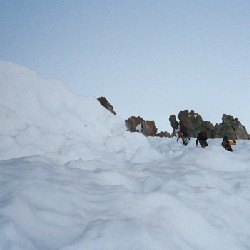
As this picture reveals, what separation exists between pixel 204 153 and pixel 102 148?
553 centimetres

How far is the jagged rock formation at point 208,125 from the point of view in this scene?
55.6 meters

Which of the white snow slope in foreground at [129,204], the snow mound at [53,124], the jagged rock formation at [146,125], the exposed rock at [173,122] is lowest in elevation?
the white snow slope in foreground at [129,204]

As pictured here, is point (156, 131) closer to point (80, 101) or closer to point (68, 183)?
point (80, 101)

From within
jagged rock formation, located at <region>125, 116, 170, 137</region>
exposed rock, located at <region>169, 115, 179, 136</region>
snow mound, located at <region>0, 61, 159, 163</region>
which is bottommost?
snow mound, located at <region>0, 61, 159, 163</region>

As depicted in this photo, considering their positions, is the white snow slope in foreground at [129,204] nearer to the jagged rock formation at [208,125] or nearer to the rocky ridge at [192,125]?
the jagged rock formation at [208,125]

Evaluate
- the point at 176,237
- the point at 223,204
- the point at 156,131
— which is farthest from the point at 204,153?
the point at 156,131

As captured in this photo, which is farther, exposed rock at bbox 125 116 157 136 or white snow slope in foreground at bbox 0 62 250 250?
exposed rock at bbox 125 116 157 136

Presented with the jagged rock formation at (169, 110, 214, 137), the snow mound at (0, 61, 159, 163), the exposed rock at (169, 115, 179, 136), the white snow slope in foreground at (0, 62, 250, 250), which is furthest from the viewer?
the exposed rock at (169, 115, 179, 136)

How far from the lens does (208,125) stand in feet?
232

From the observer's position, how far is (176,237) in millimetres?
2869

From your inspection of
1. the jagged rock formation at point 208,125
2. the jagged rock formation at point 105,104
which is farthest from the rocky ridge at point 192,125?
the jagged rock formation at point 105,104

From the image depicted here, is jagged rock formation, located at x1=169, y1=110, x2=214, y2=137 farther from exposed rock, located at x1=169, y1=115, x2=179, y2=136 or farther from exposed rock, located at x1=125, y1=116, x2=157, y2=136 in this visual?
exposed rock, located at x1=125, y1=116, x2=157, y2=136

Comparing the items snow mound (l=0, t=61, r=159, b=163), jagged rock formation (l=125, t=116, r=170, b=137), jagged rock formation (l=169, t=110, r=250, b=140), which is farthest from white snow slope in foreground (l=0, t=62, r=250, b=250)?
jagged rock formation (l=125, t=116, r=170, b=137)

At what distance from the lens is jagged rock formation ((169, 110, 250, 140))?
2188 inches
